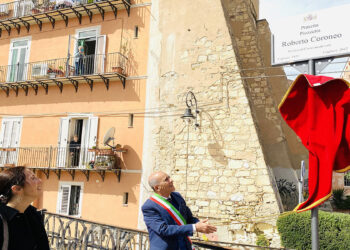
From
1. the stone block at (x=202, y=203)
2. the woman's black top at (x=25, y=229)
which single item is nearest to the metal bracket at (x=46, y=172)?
the stone block at (x=202, y=203)

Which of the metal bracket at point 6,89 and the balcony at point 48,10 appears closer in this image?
the balcony at point 48,10

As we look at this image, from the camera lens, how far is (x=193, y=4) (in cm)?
1239

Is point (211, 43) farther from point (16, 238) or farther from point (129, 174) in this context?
point (16, 238)

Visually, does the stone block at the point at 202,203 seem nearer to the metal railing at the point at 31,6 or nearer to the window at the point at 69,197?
the window at the point at 69,197

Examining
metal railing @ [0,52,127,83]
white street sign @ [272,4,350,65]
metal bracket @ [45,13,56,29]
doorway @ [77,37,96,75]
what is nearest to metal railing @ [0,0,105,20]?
metal bracket @ [45,13,56,29]

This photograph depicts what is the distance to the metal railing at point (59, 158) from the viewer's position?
Answer: 1205cm

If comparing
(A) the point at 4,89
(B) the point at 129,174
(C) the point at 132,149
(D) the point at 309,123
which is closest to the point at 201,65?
(C) the point at 132,149

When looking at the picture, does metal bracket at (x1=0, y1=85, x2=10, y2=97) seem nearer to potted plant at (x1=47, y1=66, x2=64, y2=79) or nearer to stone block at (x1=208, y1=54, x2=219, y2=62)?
potted plant at (x1=47, y1=66, x2=64, y2=79)

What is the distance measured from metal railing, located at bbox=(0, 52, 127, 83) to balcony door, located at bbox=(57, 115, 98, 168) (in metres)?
2.00

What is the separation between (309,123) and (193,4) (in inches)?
402

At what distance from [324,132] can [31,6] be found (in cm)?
1578

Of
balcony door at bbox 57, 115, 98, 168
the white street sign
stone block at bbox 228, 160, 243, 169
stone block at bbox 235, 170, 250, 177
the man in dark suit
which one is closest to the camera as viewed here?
the man in dark suit

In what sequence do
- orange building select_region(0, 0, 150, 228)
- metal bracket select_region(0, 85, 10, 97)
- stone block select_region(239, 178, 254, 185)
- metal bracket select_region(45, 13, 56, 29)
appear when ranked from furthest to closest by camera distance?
1. metal bracket select_region(0, 85, 10, 97)
2. metal bracket select_region(45, 13, 56, 29)
3. orange building select_region(0, 0, 150, 228)
4. stone block select_region(239, 178, 254, 185)

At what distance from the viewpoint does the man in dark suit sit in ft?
10.1
